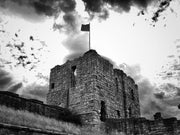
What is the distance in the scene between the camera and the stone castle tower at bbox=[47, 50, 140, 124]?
17203mm

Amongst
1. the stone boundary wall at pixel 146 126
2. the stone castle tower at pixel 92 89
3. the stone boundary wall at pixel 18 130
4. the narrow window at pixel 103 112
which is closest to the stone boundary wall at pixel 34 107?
the stone castle tower at pixel 92 89

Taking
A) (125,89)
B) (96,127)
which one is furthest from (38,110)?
(125,89)

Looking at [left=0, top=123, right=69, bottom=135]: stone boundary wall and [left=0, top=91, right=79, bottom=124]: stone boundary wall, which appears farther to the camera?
[left=0, top=91, right=79, bottom=124]: stone boundary wall

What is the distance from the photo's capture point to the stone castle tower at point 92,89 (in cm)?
1720

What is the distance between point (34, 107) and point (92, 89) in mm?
5194

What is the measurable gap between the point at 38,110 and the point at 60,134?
4.50m

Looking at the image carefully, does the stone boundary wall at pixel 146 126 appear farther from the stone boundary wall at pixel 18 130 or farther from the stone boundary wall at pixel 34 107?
the stone boundary wall at pixel 18 130

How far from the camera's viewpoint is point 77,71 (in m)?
19.4

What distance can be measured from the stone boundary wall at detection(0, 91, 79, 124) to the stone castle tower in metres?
1.27

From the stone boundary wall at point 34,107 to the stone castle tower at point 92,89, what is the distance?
127 centimetres

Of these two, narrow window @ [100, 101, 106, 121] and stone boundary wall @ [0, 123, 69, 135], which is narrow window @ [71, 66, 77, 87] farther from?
stone boundary wall @ [0, 123, 69, 135]

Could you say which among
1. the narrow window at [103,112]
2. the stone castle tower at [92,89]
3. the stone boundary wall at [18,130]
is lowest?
the stone boundary wall at [18,130]

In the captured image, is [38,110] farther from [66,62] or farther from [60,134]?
[66,62]

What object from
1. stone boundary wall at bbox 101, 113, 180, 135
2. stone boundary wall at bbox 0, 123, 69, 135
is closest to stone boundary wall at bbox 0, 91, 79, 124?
stone boundary wall at bbox 101, 113, 180, 135
